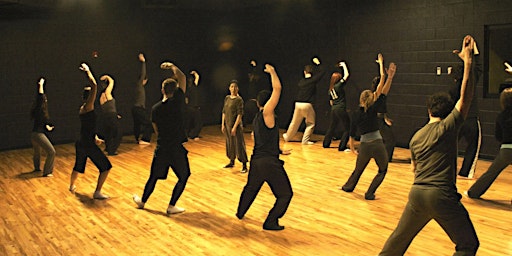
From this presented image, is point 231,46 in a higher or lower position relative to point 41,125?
higher

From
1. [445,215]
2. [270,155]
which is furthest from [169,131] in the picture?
[445,215]

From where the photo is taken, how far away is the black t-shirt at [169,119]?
5.98 meters

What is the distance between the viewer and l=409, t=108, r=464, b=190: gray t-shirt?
3.67m

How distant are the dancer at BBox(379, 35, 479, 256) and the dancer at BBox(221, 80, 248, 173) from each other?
13.7 feet

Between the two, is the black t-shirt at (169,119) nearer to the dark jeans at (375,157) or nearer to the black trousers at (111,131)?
the dark jeans at (375,157)

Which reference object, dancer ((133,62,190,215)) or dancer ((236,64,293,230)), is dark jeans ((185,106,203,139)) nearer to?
dancer ((133,62,190,215))

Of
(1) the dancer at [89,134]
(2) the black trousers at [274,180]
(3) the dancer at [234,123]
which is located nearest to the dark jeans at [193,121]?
(3) the dancer at [234,123]

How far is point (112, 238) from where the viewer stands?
17.9ft

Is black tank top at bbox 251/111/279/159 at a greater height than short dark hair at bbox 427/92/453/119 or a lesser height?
lesser

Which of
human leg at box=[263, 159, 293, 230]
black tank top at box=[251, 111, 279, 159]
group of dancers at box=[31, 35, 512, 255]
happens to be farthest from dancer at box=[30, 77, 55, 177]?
human leg at box=[263, 159, 293, 230]

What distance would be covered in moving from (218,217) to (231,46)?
9.12 m

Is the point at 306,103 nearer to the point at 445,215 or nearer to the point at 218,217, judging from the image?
the point at 218,217

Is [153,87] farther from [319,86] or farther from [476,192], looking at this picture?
[476,192]

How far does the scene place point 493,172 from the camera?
635 centimetres
